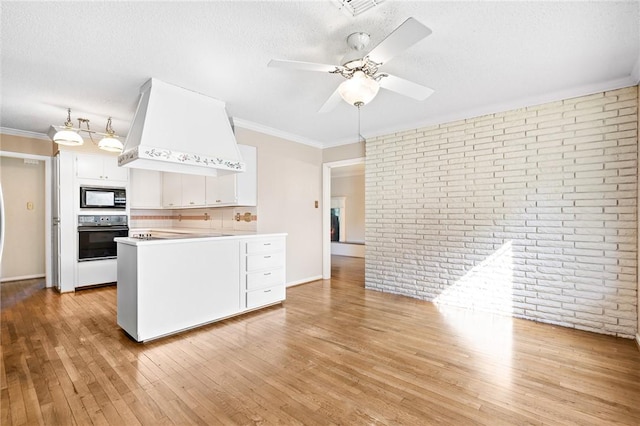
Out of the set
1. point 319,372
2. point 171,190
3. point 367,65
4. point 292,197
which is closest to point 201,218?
point 171,190

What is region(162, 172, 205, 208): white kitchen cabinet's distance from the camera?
4.94 meters

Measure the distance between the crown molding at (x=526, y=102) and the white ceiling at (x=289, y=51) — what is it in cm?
2

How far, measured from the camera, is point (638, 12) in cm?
199

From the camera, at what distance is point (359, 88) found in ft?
6.87

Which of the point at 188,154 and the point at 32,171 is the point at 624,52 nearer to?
the point at 188,154

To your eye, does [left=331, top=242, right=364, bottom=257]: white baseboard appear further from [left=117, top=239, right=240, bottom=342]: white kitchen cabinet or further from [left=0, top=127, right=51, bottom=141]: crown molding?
[left=0, top=127, right=51, bottom=141]: crown molding

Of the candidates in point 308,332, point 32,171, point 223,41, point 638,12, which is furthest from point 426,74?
point 32,171

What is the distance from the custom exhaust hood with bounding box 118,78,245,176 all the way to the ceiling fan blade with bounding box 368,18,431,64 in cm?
214

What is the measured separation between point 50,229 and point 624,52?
753 cm

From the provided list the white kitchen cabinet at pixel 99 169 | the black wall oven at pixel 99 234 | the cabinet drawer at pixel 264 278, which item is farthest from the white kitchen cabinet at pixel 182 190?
the cabinet drawer at pixel 264 278

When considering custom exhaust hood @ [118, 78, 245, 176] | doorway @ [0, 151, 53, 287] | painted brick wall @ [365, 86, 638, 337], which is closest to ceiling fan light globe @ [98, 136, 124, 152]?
custom exhaust hood @ [118, 78, 245, 176]

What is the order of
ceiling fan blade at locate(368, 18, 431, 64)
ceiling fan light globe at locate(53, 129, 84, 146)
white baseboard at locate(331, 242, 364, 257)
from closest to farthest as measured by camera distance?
ceiling fan blade at locate(368, 18, 431, 64), ceiling fan light globe at locate(53, 129, 84, 146), white baseboard at locate(331, 242, 364, 257)

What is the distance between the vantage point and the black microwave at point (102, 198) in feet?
16.0

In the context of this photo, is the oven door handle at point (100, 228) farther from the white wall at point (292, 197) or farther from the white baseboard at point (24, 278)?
the white wall at point (292, 197)
